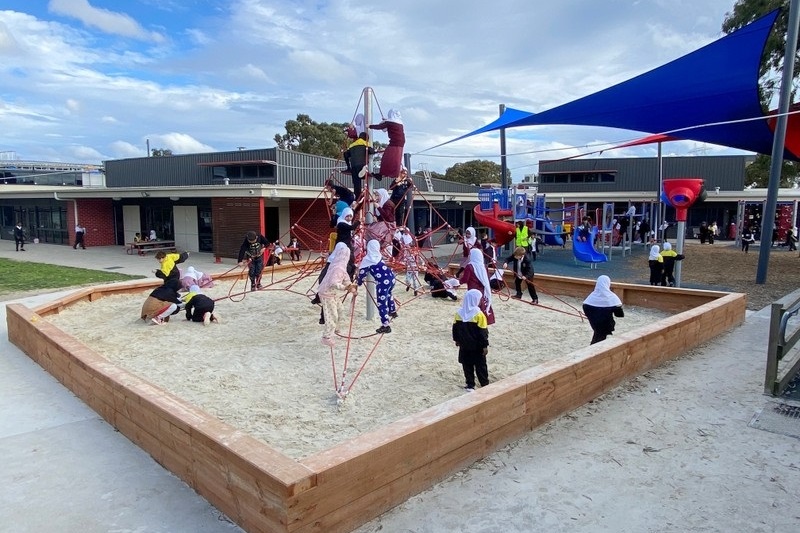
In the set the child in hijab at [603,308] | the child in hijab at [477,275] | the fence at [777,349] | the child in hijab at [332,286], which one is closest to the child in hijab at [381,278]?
the child in hijab at [332,286]

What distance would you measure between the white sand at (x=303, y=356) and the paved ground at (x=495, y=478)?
40.1 inches

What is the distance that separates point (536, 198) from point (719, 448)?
18.2 m

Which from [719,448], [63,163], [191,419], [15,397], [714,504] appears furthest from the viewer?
[63,163]

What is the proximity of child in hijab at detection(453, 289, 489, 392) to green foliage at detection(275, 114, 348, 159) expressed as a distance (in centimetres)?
4185

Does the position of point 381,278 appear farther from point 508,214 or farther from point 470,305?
point 508,214

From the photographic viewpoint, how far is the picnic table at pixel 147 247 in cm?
2279

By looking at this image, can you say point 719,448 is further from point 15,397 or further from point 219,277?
point 219,277

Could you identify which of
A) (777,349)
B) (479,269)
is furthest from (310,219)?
(777,349)

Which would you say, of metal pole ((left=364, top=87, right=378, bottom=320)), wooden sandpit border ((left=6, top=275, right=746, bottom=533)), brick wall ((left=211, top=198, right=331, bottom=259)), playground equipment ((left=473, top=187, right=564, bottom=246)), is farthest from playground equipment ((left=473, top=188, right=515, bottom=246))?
wooden sandpit border ((left=6, top=275, right=746, bottom=533))

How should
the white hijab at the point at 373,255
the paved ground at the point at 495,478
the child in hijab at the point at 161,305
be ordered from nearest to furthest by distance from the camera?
the paved ground at the point at 495,478, the white hijab at the point at 373,255, the child in hijab at the point at 161,305

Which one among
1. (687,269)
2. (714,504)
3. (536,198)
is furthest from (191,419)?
(536,198)

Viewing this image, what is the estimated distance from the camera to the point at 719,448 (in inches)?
173

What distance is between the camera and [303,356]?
23.7 feet

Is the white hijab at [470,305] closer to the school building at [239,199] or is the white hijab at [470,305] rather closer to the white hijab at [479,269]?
the white hijab at [479,269]
